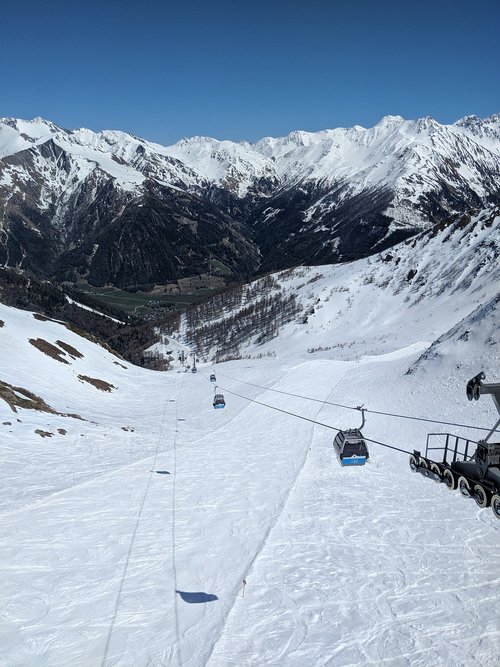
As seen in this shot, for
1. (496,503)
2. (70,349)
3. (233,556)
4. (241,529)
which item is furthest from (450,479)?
(70,349)

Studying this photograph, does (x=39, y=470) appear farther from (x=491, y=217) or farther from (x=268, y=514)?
(x=491, y=217)

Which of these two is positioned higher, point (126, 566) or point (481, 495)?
point (481, 495)

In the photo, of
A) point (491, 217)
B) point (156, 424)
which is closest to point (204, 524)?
point (156, 424)

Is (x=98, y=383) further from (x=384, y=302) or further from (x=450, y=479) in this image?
(x=384, y=302)

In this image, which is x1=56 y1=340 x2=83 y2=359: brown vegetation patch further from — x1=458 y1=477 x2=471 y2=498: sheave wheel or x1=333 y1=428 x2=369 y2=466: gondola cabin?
x1=458 y1=477 x2=471 y2=498: sheave wheel

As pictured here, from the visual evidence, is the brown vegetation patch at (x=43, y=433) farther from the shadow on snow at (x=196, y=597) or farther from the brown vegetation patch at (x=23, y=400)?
the shadow on snow at (x=196, y=597)

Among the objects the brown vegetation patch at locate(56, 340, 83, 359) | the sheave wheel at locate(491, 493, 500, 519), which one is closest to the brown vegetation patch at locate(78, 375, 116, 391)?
the brown vegetation patch at locate(56, 340, 83, 359)

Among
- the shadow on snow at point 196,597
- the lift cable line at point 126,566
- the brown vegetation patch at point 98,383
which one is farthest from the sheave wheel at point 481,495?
the brown vegetation patch at point 98,383
